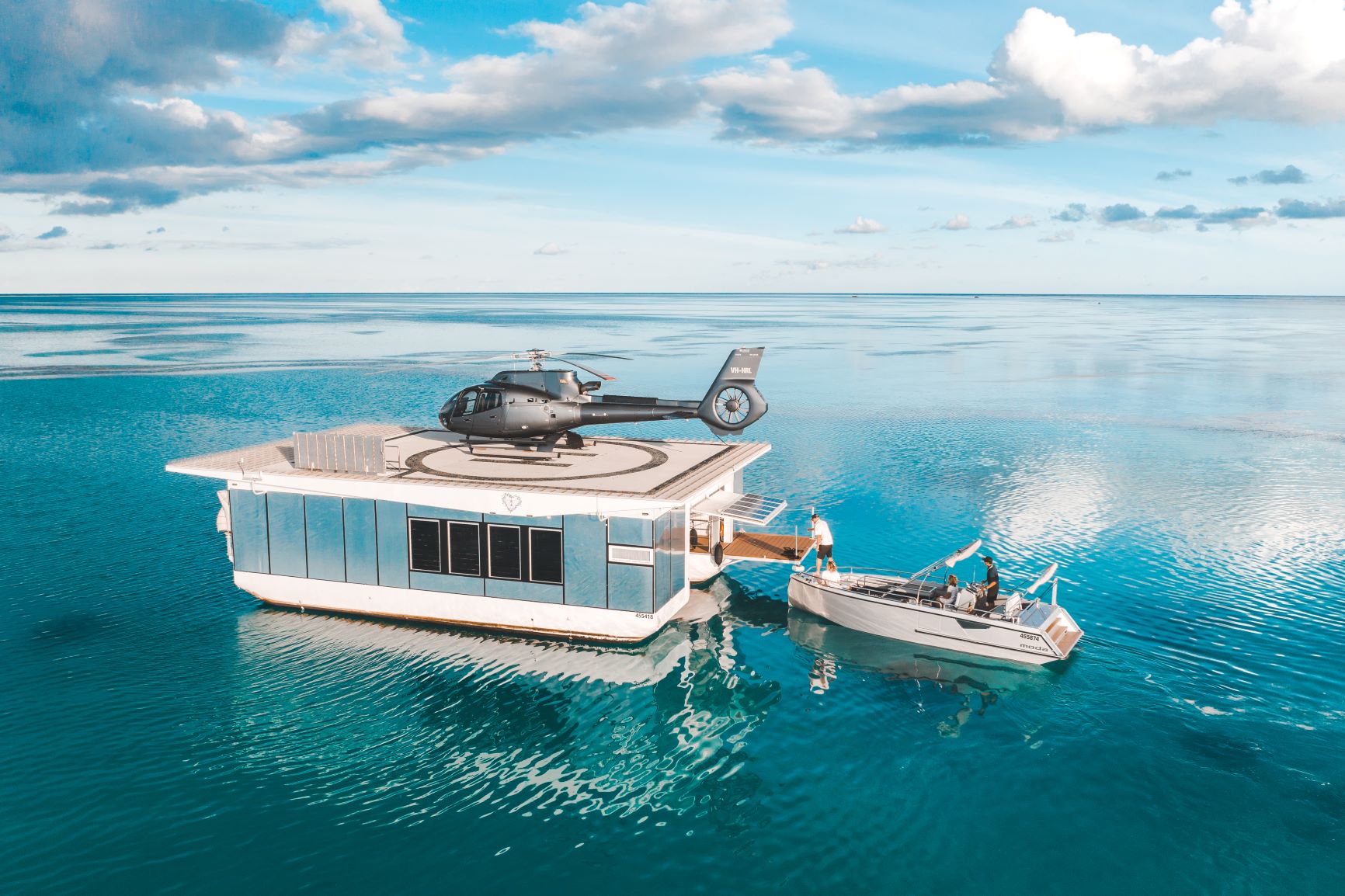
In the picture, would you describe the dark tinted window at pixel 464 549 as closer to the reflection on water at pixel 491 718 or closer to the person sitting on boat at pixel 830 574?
the reflection on water at pixel 491 718

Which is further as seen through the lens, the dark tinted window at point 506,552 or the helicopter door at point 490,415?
the helicopter door at point 490,415

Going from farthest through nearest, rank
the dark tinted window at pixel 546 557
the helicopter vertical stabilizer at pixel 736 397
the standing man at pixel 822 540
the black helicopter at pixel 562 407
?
the helicopter vertical stabilizer at pixel 736 397 → the black helicopter at pixel 562 407 → the standing man at pixel 822 540 → the dark tinted window at pixel 546 557

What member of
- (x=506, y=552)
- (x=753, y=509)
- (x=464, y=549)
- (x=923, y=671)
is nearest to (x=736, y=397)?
(x=753, y=509)

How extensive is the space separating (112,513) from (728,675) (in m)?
39.3

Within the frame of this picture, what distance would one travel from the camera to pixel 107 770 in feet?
81.0

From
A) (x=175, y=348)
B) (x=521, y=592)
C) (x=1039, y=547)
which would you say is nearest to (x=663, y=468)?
(x=521, y=592)

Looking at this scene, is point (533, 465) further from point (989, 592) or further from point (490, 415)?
point (989, 592)

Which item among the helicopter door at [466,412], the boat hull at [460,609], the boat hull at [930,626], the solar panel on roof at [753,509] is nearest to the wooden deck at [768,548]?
the boat hull at [930,626]

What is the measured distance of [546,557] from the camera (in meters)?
33.3

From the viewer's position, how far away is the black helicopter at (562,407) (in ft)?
129

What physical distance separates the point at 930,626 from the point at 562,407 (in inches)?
742

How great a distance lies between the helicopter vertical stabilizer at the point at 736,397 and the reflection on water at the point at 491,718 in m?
9.74

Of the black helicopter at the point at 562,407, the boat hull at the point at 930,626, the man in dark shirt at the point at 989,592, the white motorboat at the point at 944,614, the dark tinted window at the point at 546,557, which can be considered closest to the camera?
the boat hull at the point at 930,626

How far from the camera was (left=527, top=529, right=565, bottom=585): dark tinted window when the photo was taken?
109ft
